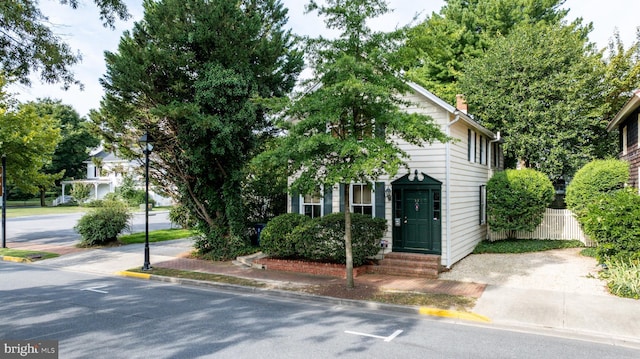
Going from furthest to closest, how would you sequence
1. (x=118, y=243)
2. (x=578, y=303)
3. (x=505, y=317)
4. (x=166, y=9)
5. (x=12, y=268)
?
(x=118, y=243)
(x=12, y=268)
(x=166, y=9)
(x=578, y=303)
(x=505, y=317)

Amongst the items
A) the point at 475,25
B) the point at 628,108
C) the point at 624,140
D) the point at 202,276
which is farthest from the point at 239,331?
the point at 475,25

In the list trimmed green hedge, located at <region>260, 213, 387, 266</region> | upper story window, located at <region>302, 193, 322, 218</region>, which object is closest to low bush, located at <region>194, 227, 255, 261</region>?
trimmed green hedge, located at <region>260, 213, 387, 266</region>

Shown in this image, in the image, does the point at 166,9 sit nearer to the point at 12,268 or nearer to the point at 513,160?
the point at 12,268

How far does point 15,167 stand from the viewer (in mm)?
18828

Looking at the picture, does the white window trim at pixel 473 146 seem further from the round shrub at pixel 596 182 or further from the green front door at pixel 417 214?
the round shrub at pixel 596 182

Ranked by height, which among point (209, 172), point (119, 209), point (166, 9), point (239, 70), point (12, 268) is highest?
point (166, 9)

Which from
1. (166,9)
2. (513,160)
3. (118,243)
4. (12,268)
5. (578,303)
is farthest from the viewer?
(513,160)

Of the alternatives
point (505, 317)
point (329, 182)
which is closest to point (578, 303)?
point (505, 317)

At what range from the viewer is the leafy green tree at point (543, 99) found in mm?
17797

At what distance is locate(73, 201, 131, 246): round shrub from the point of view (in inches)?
694

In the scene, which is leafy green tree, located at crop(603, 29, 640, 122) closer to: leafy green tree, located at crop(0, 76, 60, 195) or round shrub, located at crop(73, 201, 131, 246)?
round shrub, located at crop(73, 201, 131, 246)

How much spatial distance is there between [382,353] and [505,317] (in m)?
3.24

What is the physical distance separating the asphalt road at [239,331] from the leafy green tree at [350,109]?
260 centimetres

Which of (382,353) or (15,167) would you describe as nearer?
(382,353)
